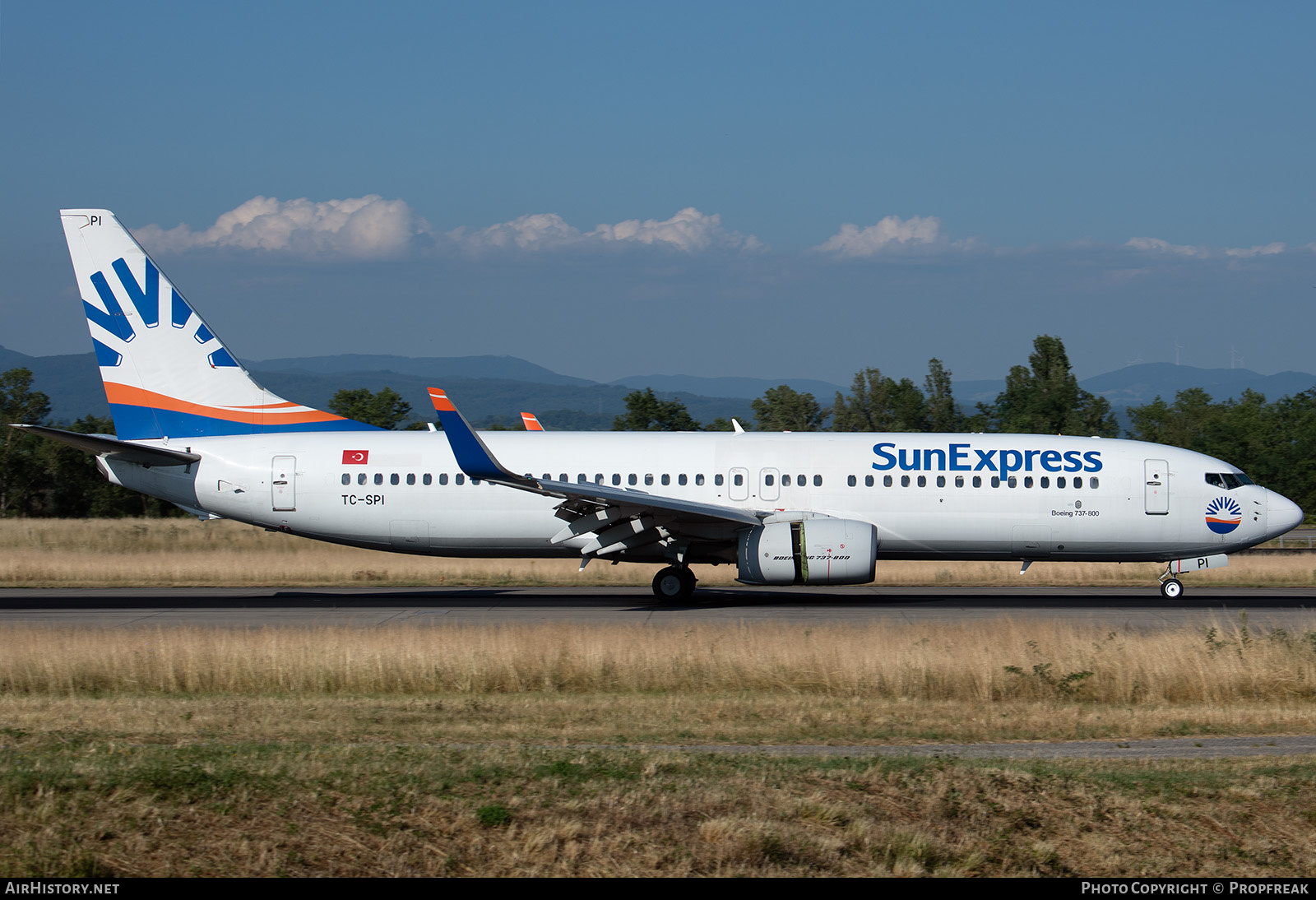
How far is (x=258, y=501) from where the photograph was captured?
24.1 metres

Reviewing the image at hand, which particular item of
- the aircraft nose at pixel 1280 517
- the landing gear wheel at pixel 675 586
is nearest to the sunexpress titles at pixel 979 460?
the aircraft nose at pixel 1280 517

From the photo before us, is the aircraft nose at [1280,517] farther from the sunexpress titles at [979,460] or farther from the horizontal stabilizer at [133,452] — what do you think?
the horizontal stabilizer at [133,452]

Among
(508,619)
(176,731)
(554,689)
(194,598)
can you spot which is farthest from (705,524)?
(176,731)

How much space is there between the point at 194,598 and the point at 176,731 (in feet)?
43.4

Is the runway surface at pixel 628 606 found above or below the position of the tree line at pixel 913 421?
below

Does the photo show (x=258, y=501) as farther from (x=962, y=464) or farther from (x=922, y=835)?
(x=922, y=835)

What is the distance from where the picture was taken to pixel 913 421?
86.7 metres

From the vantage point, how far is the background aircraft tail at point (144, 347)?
2514 cm

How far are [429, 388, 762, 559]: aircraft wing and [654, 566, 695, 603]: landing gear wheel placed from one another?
0.41 meters

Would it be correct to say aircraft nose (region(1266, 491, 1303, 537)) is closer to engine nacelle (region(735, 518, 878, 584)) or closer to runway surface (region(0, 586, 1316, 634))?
runway surface (region(0, 586, 1316, 634))

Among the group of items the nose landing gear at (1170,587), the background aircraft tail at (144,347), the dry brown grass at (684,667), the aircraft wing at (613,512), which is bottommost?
the nose landing gear at (1170,587)

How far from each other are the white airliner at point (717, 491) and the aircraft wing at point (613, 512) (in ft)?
0.22

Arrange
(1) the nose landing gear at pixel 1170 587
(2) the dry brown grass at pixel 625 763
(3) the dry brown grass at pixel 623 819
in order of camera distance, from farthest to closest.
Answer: (1) the nose landing gear at pixel 1170 587 → (2) the dry brown grass at pixel 625 763 → (3) the dry brown grass at pixel 623 819

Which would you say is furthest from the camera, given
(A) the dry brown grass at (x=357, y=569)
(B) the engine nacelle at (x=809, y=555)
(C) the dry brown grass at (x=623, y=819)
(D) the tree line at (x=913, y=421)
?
(D) the tree line at (x=913, y=421)
